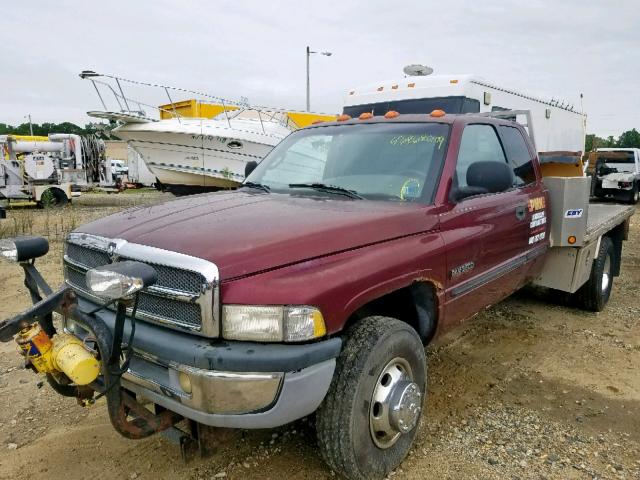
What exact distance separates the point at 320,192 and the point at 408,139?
2.33 ft

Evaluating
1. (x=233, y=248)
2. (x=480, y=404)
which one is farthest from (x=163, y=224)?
(x=480, y=404)

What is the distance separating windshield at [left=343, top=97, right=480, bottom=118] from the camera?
903cm

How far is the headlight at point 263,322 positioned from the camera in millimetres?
2105

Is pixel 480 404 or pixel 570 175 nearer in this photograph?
pixel 480 404

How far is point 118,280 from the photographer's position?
1.84 metres

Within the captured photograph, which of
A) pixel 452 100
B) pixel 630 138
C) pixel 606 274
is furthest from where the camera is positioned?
pixel 630 138

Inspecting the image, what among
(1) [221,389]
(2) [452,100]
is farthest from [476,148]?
(2) [452,100]

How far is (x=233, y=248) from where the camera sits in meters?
2.19

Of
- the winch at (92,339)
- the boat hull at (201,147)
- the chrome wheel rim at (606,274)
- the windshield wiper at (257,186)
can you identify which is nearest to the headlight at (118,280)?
the winch at (92,339)

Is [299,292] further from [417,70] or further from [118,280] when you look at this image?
[417,70]

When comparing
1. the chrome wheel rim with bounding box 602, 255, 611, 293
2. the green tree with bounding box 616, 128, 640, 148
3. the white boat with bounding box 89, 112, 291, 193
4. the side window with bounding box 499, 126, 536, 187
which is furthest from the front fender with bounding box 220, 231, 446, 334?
the green tree with bounding box 616, 128, 640, 148

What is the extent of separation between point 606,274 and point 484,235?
3.05 meters

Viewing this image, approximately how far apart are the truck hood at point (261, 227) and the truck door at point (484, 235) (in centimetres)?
36

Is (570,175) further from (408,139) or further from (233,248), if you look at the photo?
(233,248)
